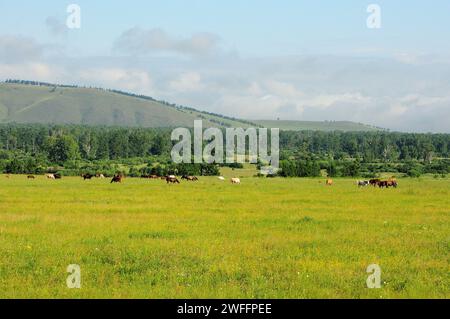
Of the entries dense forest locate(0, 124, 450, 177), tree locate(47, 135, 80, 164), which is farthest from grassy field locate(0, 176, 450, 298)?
tree locate(47, 135, 80, 164)

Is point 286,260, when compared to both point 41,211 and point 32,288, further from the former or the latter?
point 41,211

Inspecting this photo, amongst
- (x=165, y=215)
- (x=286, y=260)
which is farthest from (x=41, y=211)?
(x=286, y=260)

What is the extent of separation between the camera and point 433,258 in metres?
16.8

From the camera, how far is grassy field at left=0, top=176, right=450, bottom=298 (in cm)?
1309

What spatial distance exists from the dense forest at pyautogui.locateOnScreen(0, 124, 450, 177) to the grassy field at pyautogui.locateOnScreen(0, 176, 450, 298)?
203ft

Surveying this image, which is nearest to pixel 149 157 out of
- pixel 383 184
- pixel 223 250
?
pixel 383 184

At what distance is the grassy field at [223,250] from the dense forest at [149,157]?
6197 cm

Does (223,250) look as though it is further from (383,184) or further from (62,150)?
(62,150)

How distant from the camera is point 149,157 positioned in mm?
139750

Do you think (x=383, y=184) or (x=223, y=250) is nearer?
(x=223, y=250)

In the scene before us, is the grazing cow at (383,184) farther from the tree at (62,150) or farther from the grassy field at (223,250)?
the tree at (62,150)

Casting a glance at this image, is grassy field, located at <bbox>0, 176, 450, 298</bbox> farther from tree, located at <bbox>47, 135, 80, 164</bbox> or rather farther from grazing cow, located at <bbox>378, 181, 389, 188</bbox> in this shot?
A: tree, located at <bbox>47, 135, 80, 164</bbox>

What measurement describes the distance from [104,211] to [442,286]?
18910mm

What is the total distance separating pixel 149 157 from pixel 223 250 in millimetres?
123320
